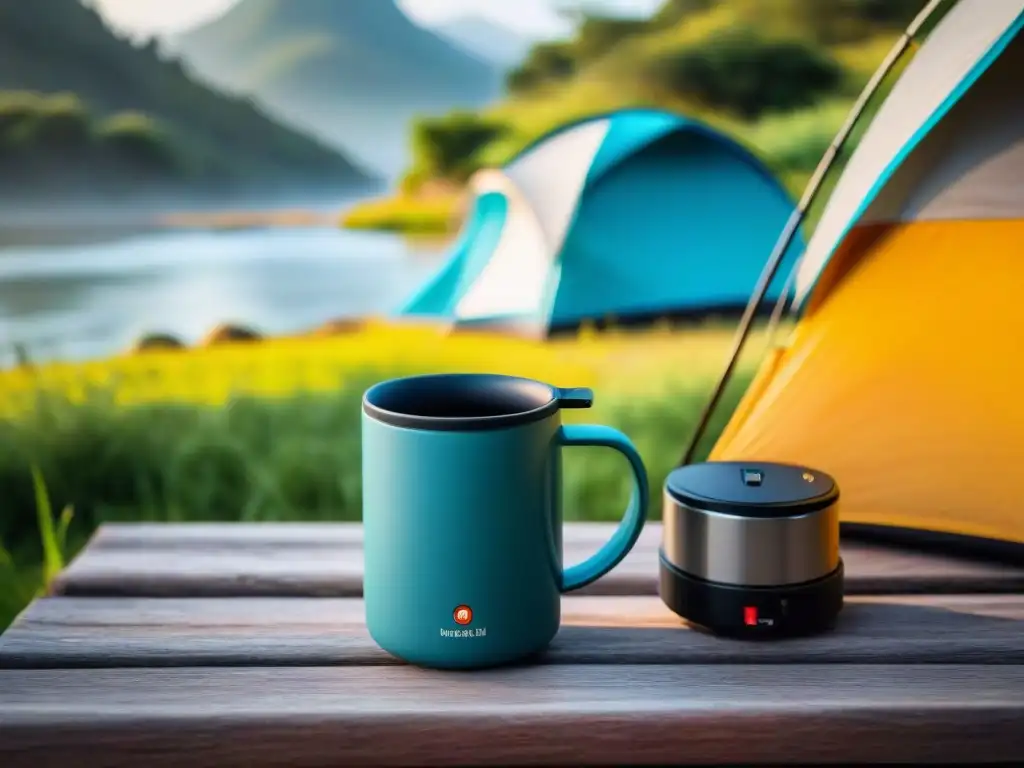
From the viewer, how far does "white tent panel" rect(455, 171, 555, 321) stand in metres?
3.77

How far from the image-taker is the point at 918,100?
1.01 meters

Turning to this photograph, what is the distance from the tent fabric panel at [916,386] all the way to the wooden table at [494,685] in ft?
0.44

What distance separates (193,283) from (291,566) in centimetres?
360

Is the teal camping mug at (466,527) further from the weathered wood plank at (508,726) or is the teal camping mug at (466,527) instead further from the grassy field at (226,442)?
the grassy field at (226,442)

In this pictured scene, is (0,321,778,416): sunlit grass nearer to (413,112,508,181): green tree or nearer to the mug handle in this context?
the mug handle

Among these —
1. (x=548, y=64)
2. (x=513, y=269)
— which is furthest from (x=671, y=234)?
(x=548, y=64)

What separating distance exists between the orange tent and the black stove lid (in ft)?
0.73

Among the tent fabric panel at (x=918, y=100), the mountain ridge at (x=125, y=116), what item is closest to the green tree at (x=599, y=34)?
the mountain ridge at (x=125, y=116)

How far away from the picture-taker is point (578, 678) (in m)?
0.67

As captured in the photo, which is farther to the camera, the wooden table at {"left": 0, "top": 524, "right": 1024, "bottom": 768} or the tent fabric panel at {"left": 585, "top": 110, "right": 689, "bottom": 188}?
the tent fabric panel at {"left": 585, "top": 110, "right": 689, "bottom": 188}

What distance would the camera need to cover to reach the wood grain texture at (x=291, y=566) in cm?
83

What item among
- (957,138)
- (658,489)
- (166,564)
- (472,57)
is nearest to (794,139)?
(472,57)

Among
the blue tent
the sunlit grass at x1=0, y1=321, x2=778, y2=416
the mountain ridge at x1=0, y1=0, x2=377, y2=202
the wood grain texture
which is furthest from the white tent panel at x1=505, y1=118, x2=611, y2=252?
the wood grain texture

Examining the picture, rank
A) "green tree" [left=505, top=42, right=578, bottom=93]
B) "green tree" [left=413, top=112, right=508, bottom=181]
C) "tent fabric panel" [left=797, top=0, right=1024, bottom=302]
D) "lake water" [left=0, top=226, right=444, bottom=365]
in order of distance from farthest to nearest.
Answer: "green tree" [left=505, top=42, right=578, bottom=93]
"green tree" [left=413, top=112, right=508, bottom=181]
"lake water" [left=0, top=226, right=444, bottom=365]
"tent fabric panel" [left=797, top=0, right=1024, bottom=302]
